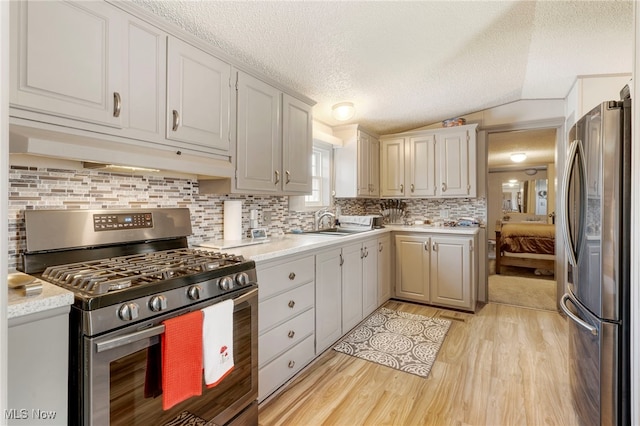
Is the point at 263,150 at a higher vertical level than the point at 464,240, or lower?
higher

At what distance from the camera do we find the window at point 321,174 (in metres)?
3.59

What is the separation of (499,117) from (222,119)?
11.2ft

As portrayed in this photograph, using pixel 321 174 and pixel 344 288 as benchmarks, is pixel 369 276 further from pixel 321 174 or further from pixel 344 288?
pixel 321 174

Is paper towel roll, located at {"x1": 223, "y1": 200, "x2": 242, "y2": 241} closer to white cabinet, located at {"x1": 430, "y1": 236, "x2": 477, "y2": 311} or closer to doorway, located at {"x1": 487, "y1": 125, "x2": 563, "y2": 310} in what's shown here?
white cabinet, located at {"x1": 430, "y1": 236, "x2": 477, "y2": 311}

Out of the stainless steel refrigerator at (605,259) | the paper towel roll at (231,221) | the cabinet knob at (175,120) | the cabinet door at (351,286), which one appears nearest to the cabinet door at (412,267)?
the cabinet door at (351,286)

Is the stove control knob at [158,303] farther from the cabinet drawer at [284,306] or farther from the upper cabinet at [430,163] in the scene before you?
the upper cabinet at [430,163]

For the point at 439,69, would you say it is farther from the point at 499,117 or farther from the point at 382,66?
the point at 499,117

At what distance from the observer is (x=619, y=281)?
1361 millimetres

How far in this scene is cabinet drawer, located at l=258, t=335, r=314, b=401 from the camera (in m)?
1.81

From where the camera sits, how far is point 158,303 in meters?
1.15

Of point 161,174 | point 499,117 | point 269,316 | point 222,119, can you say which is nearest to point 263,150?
point 222,119

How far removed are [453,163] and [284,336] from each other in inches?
116

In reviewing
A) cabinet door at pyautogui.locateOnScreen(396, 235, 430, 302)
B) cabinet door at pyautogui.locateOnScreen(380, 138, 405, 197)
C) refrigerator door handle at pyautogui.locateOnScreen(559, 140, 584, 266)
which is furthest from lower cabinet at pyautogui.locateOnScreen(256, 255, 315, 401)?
cabinet door at pyautogui.locateOnScreen(380, 138, 405, 197)

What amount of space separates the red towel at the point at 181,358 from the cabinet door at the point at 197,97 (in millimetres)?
962
